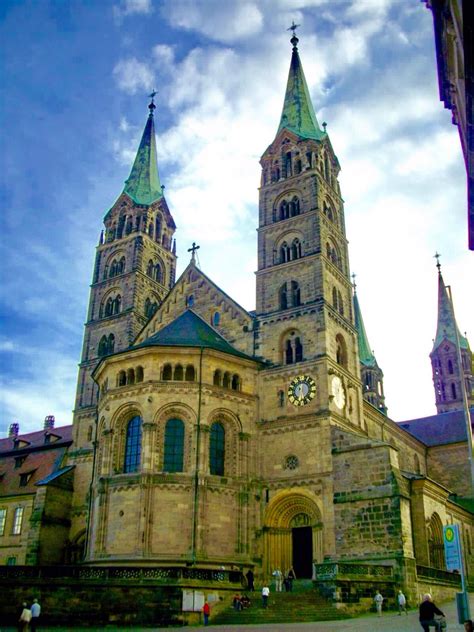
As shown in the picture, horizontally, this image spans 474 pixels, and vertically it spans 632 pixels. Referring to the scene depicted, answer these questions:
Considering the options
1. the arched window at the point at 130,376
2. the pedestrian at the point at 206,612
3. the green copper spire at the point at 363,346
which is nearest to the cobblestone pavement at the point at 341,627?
the pedestrian at the point at 206,612

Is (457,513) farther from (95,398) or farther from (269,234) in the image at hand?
(95,398)

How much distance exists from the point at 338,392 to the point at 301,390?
8.08 ft

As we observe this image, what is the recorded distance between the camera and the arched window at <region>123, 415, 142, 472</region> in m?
36.8

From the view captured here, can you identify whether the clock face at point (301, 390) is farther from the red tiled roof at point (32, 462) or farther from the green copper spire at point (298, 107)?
the red tiled roof at point (32, 462)

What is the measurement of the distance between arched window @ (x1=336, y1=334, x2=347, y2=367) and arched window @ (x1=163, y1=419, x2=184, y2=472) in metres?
11.6

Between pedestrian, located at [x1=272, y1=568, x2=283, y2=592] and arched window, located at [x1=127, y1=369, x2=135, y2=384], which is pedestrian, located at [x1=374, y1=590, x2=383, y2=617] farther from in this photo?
arched window, located at [x1=127, y1=369, x2=135, y2=384]

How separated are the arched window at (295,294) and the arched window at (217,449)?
9697mm

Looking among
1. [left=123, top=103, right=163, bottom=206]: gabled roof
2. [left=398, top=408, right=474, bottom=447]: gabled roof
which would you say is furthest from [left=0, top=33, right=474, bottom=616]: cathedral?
[left=398, top=408, right=474, bottom=447]: gabled roof

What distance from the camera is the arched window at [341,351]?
138ft

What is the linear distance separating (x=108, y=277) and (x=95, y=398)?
1072 centimetres

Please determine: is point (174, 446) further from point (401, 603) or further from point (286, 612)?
point (401, 603)

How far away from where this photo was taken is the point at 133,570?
2716cm

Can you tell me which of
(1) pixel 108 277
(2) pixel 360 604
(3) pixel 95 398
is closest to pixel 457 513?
(2) pixel 360 604

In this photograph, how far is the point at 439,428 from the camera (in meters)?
65.4
